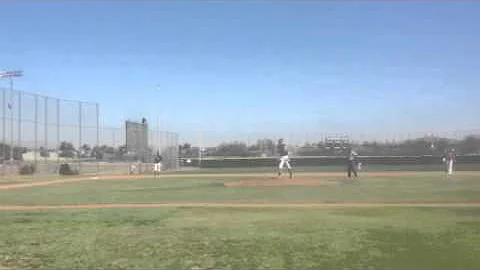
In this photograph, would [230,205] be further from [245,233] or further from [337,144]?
[337,144]

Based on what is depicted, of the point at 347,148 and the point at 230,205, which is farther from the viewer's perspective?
the point at 347,148

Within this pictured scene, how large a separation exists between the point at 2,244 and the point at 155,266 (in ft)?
11.9

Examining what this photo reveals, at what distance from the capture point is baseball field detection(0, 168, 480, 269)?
32.4ft

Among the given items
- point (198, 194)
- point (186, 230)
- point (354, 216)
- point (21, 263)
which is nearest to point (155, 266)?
point (21, 263)

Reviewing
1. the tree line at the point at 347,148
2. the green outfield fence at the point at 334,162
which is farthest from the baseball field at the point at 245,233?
the tree line at the point at 347,148

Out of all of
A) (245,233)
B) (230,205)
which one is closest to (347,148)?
(230,205)

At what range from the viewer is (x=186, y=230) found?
→ 42.7 feet

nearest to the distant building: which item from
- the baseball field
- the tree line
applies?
the tree line

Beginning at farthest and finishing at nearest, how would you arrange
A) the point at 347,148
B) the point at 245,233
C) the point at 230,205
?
the point at 347,148 < the point at 230,205 < the point at 245,233

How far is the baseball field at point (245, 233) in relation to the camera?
32.4ft

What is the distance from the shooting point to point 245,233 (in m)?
12.5

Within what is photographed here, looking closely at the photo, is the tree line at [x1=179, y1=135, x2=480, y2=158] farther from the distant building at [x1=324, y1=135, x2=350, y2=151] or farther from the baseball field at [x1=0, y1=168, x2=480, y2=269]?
the baseball field at [x1=0, y1=168, x2=480, y2=269]

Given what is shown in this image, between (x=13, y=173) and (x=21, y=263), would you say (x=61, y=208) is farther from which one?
(x=13, y=173)

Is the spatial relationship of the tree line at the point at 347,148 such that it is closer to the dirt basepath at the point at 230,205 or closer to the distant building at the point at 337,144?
the distant building at the point at 337,144
